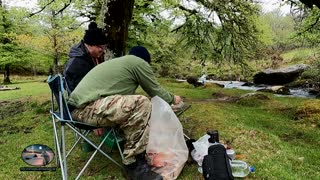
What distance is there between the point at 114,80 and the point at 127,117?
0.50 m

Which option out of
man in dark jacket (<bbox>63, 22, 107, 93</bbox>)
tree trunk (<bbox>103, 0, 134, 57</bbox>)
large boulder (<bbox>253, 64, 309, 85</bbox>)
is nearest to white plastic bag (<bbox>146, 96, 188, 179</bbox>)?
man in dark jacket (<bbox>63, 22, 107, 93</bbox>)

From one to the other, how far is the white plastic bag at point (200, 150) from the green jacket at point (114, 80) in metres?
1.02

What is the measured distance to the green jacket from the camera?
398cm

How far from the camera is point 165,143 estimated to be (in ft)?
13.6

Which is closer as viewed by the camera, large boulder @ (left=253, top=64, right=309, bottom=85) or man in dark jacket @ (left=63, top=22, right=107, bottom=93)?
man in dark jacket @ (left=63, top=22, right=107, bottom=93)

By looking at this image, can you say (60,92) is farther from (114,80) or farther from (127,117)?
(127,117)

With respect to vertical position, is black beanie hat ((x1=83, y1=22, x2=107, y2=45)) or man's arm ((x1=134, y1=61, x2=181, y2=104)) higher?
black beanie hat ((x1=83, y1=22, x2=107, y2=45))

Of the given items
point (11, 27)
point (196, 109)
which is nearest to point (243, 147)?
point (196, 109)

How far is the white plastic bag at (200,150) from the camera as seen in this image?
14.2ft

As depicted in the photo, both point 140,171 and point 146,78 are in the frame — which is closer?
point 140,171

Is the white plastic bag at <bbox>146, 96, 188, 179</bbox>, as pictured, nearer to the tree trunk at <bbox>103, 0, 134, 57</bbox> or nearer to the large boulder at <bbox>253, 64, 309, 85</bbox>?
the tree trunk at <bbox>103, 0, 134, 57</bbox>

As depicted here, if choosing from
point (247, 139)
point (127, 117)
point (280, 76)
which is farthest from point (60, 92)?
point (280, 76)

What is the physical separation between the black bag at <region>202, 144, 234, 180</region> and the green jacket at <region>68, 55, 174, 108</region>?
3.53ft

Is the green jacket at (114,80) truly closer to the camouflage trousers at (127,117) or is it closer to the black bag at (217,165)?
the camouflage trousers at (127,117)
